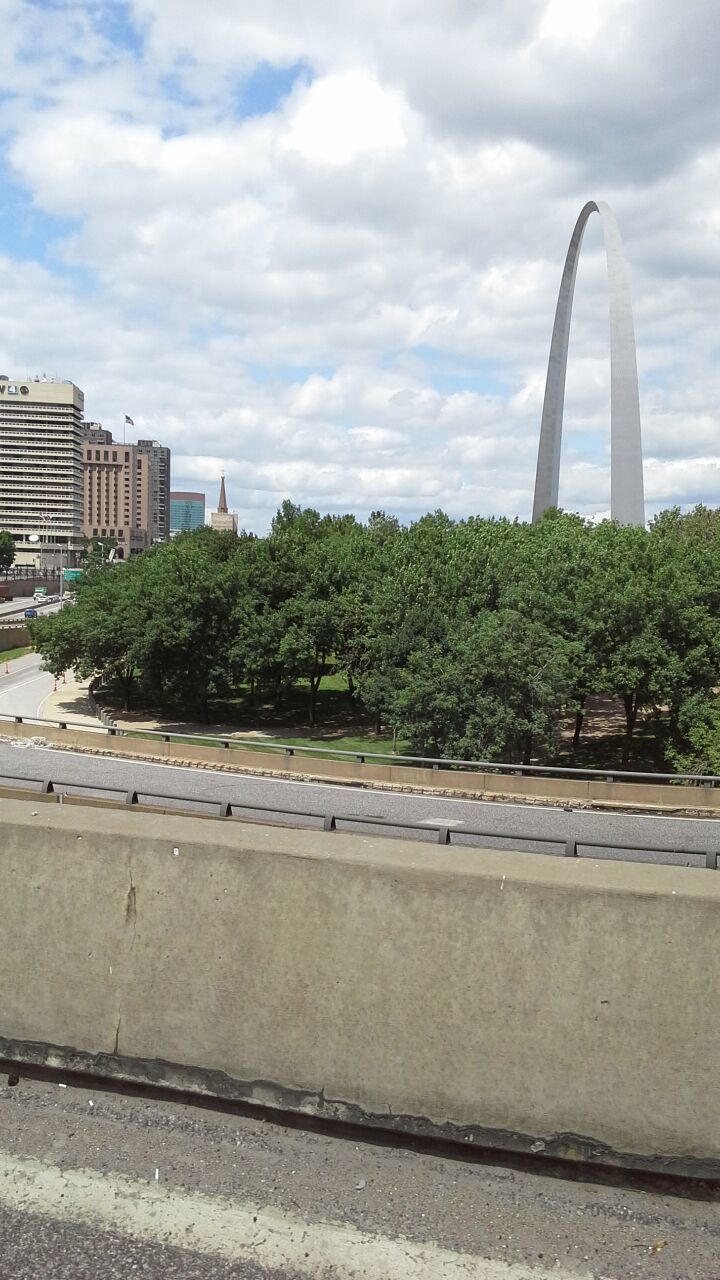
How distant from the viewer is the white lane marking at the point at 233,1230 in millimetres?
3811

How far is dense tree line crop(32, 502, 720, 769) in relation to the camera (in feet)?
115

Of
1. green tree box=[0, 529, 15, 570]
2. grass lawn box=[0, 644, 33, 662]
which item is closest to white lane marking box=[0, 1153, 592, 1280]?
grass lawn box=[0, 644, 33, 662]

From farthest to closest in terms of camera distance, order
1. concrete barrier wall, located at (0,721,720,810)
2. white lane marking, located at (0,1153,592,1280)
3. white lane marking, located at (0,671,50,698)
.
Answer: white lane marking, located at (0,671,50,698), concrete barrier wall, located at (0,721,720,810), white lane marking, located at (0,1153,592,1280)

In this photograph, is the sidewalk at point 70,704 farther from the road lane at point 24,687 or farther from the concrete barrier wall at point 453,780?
the concrete barrier wall at point 453,780

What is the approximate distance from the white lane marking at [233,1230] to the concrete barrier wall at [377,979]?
0.60 m

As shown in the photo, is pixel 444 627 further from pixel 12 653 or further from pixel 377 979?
pixel 12 653

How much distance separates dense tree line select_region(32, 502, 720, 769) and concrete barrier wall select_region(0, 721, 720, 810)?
8155mm

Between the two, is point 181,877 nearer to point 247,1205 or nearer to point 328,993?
point 328,993

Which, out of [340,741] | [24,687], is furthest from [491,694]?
[24,687]

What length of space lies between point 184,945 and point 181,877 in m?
0.34

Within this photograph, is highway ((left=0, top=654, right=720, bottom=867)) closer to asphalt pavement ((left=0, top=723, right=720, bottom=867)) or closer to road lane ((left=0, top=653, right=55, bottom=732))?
asphalt pavement ((left=0, top=723, right=720, bottom=867))

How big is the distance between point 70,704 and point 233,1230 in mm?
58255

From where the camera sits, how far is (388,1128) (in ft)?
15.0

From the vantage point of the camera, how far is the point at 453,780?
24.9m
